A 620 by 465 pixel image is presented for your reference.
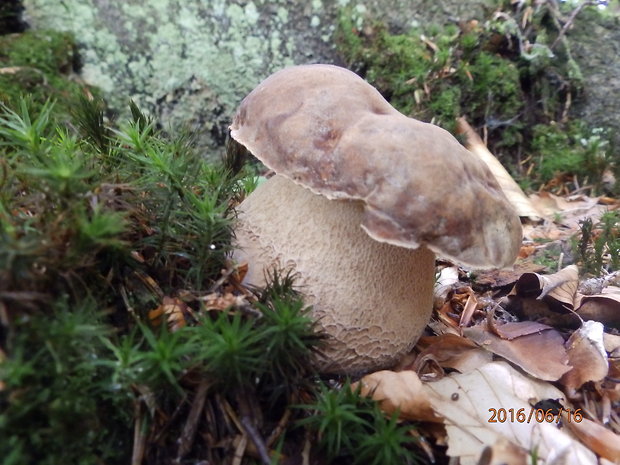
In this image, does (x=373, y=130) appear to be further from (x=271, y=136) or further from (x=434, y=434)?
(x=434, y=434)

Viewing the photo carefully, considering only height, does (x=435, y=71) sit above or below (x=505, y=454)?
above

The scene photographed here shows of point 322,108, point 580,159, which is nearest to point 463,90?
point 580,159

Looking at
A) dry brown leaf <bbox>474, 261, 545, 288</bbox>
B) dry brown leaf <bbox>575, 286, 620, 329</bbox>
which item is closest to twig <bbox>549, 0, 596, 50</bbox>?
dry brown leaf <bbox>474, 261, 545, 288</bbox>

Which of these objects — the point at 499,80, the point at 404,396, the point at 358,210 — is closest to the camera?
the point at 404,396

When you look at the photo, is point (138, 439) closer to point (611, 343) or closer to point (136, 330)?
point (136, 330)

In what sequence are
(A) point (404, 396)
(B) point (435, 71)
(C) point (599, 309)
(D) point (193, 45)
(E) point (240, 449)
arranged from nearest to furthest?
(E) point (240, 449)
(A) point (404, 396)
(C) point (599, 309)
(D) point (193, 45)
(B) point (435, 71)

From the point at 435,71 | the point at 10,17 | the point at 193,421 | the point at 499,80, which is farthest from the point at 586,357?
the point at 10,17

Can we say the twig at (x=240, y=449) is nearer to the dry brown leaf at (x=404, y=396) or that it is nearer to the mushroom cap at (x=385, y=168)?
the dry brown leaf at (x=404, y=396)
